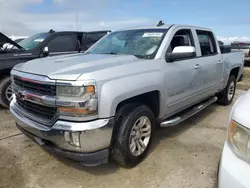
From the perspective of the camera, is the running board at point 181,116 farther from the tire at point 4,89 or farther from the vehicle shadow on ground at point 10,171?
the tire at point 4,89

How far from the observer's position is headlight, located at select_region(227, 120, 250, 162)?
1.60 metres

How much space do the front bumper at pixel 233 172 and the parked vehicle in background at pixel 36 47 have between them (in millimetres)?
4877

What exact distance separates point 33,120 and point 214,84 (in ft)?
11.8

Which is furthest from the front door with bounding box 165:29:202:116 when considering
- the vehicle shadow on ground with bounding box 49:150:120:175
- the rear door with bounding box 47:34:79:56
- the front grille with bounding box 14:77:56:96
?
the rear door with bounding box 47:34:79:56

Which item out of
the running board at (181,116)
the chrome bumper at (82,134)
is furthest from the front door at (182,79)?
the chrome bumper at (82,134)

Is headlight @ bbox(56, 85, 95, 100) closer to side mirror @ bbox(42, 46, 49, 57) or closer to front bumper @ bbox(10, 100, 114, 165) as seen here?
front bumper @ bbox(10, 100, 114, 165)

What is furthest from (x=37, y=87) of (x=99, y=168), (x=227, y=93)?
(x=227, y=93)

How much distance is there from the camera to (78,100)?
2.42 metres

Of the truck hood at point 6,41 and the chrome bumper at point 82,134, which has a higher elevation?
the truck hood at point 6,41

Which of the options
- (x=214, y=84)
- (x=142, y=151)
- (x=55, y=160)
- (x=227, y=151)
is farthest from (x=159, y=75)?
(x=214, y=84)

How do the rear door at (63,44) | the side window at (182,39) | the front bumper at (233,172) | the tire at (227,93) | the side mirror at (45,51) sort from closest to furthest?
the front bumper at (233,172), the side window at (182,39), the side mirror at (45,51), the tire at (227,93), the rear door at (63,44)

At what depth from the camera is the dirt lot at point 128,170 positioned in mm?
2777

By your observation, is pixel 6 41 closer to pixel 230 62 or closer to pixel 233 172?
pixel 230 62

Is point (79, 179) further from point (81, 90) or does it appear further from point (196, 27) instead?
point (196, 27)
